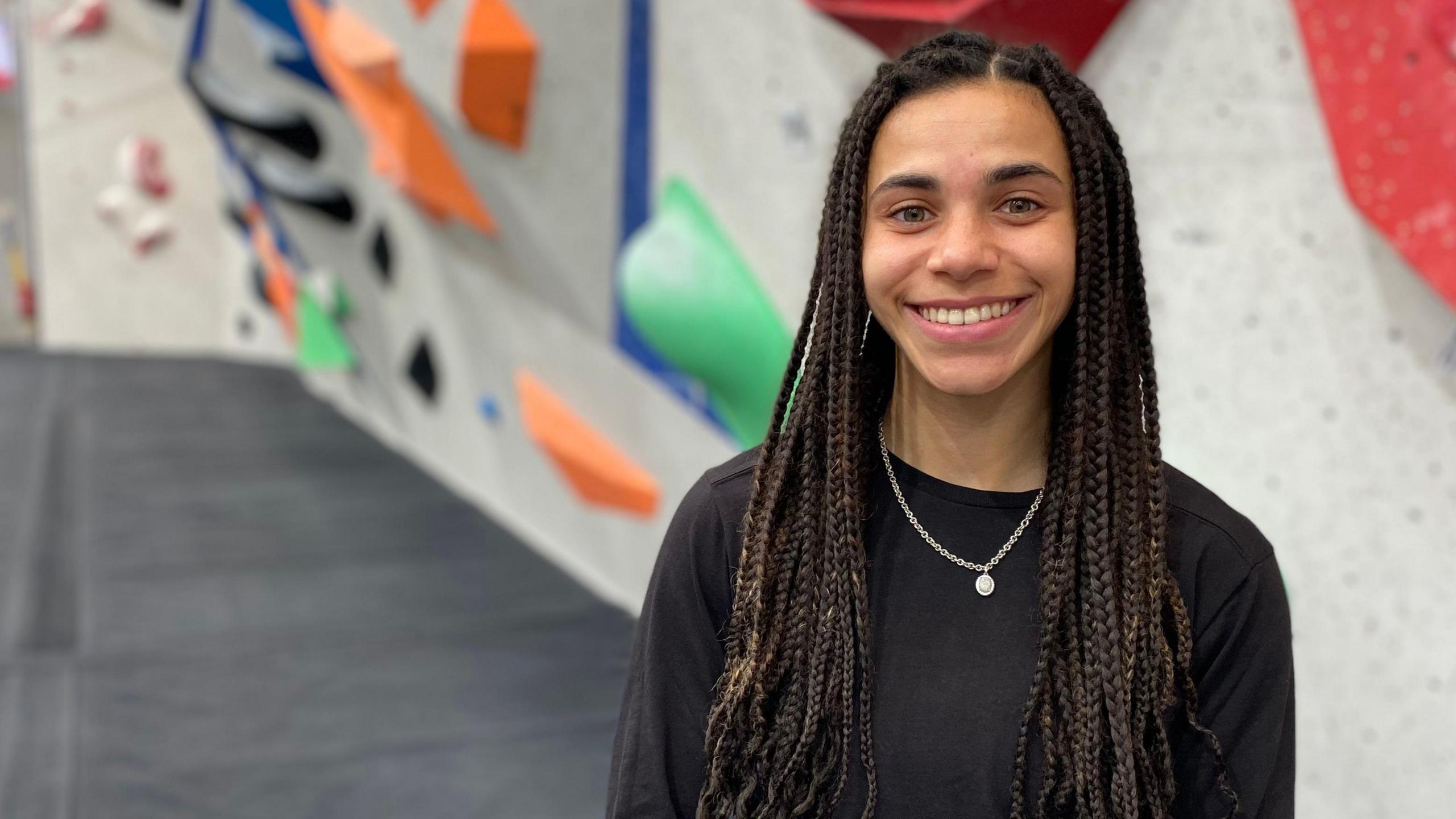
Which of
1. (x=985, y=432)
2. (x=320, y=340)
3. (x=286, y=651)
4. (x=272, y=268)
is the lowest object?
(x=286, y=651)

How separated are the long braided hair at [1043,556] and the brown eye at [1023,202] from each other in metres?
0.03

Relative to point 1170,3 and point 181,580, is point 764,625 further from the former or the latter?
point 181,580

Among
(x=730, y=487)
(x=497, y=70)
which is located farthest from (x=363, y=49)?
(x=730, y=487)

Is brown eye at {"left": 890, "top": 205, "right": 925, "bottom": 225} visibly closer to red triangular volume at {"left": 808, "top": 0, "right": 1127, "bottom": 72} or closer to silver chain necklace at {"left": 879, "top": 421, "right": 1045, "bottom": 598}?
silver chain necklace at {"left": 879, "top": 421, "right": 1045, "bottom": 598}

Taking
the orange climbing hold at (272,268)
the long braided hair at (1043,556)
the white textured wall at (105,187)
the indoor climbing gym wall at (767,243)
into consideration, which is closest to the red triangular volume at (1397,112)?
the indoor climbing gym wall at (767,243)

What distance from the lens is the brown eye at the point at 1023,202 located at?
81 cm

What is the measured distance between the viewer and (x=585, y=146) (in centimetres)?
310

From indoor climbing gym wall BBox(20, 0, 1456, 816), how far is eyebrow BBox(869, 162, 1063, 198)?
2.49 ft

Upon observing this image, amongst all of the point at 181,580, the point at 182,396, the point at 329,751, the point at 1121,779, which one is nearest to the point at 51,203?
the point at 182,396

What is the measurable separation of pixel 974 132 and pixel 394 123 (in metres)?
3.32

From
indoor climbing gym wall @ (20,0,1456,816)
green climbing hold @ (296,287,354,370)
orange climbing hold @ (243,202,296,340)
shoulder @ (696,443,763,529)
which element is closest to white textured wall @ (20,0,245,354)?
orange climbing hold @ (243,202,296,340)

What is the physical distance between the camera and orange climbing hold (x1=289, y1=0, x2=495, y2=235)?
148 inches

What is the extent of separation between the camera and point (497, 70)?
124 inches

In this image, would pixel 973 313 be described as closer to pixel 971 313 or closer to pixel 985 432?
pixel 971 313
